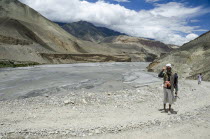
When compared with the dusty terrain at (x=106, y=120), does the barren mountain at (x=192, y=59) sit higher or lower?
higher

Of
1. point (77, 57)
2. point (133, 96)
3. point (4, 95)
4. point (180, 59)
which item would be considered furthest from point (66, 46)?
point (133, 96)

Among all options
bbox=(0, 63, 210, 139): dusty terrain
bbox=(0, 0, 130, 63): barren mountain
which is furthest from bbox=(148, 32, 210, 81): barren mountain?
bbox=(0, 0, 130, 63): barren mountain

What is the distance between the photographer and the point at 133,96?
12.0 m

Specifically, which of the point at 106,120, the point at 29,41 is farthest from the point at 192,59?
the point at 29,41

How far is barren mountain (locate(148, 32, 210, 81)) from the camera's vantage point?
30.8 metres

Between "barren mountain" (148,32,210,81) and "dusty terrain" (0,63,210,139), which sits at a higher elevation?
"barren mountain" (148,32,210,81)

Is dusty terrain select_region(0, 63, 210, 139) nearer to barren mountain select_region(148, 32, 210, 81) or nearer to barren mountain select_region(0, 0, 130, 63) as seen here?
barren mountain select_region(148, 32, 210, 81)

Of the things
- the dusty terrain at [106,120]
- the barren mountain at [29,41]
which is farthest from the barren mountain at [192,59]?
the barren mountain at [29,41]

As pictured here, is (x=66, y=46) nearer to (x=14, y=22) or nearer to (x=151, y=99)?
(x=14, y=22)

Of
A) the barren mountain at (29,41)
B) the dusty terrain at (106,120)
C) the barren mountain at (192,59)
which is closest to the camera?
the dusty terrain at (106,120)

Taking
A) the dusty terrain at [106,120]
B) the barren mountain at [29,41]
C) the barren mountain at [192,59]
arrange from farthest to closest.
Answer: the barren mountain at [29,41] < the barren mountain at [192,59] < the dusty terrain at [106,120]

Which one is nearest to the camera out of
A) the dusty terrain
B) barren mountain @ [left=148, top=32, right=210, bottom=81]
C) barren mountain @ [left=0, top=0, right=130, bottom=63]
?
the dusty terrain

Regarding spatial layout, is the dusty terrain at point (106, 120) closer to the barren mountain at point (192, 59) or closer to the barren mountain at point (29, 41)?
the barren mountain at point (192, 59)

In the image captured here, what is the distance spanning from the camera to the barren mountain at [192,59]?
3076 cm
